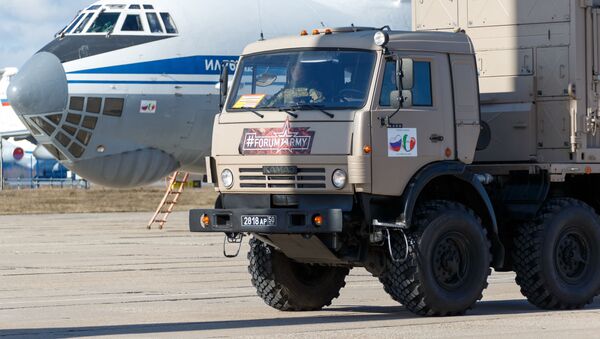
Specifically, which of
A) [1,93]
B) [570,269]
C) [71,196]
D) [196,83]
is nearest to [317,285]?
[570,269]

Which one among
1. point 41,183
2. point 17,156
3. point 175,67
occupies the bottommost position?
point 41,183

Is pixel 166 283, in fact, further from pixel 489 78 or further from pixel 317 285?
pixel 489 78

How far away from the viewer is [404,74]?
13086mm

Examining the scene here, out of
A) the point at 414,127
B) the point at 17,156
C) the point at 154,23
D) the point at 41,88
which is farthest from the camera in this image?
the point at 17,156

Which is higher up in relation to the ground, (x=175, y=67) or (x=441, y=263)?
(x=175, y=67)

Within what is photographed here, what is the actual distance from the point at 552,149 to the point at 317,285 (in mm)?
2828

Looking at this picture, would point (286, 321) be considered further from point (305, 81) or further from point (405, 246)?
point (305, 81)

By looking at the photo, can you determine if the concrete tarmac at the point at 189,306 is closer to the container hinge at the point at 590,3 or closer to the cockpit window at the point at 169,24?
the container hinge at the point at 590,3

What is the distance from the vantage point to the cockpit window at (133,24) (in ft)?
84.1

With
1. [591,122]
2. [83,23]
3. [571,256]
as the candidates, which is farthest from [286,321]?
[83,23]

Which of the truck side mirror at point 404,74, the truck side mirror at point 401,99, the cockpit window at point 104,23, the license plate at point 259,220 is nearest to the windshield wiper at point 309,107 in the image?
the truck side mirror at point 401,99

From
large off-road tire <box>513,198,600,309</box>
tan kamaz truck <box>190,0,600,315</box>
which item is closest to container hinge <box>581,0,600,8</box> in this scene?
tan kamaz truck <box>190,0,600,315</box>

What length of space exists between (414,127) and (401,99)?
14.6 inches

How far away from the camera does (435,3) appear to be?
1570 cm
